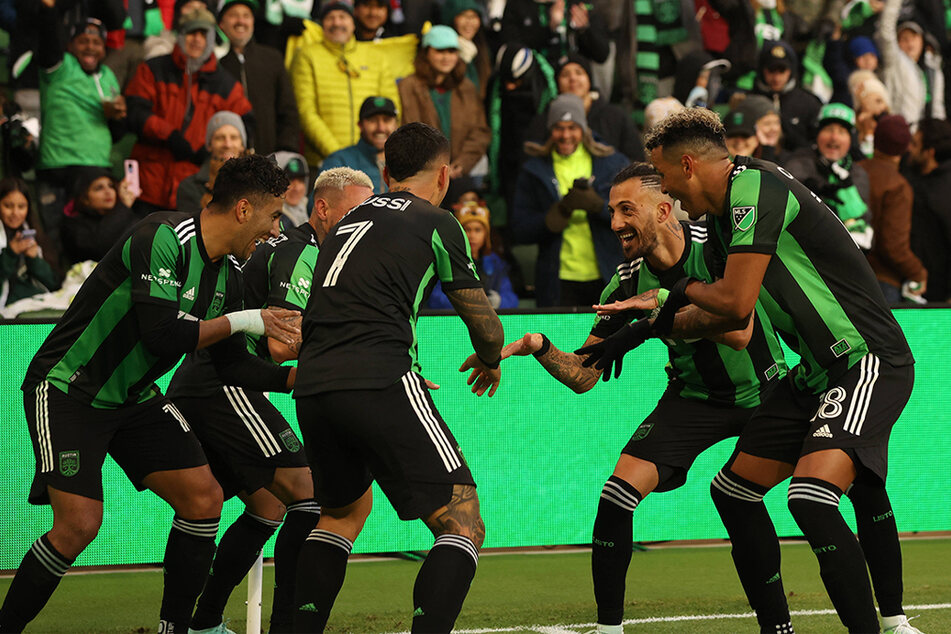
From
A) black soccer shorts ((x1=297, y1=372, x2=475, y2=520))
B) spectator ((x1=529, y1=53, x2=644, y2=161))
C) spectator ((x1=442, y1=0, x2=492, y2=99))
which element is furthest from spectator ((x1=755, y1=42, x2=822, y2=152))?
black soccer shorts ((x1=297, y1=372, x2=475, y2=520))

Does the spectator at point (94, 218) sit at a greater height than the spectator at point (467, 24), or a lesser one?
lesser

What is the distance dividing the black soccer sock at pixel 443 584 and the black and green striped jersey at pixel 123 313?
1.63 meters

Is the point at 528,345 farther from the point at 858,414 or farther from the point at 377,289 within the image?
the point at 858,414

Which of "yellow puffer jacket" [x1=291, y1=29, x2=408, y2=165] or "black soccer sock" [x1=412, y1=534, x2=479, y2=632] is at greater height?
"yellow puffer jacket" [x1=291, y1=29, x2=408, y2=165]

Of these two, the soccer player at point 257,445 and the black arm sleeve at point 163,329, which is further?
the soccer player at point 257,445

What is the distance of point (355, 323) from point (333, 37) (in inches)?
249

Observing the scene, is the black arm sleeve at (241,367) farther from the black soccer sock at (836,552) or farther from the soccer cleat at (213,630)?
the black soccer sock at (836,552)

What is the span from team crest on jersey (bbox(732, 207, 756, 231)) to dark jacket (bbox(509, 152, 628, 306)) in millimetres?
4856

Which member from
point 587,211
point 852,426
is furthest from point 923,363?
point 852,426

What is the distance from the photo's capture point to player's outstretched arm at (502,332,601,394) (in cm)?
613

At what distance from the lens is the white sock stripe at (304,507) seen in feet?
21.0

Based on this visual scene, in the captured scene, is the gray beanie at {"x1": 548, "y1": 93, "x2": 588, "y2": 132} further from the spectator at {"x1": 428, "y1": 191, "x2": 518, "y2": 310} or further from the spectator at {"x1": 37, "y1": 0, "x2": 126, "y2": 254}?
the spectator at {"x1": 37, "y1": 0, "x2": 126, "y2": 254}

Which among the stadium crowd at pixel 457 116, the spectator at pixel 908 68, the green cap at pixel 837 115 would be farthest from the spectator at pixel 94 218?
the spectator at pixel 908 68

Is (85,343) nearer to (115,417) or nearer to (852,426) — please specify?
(115,417)
